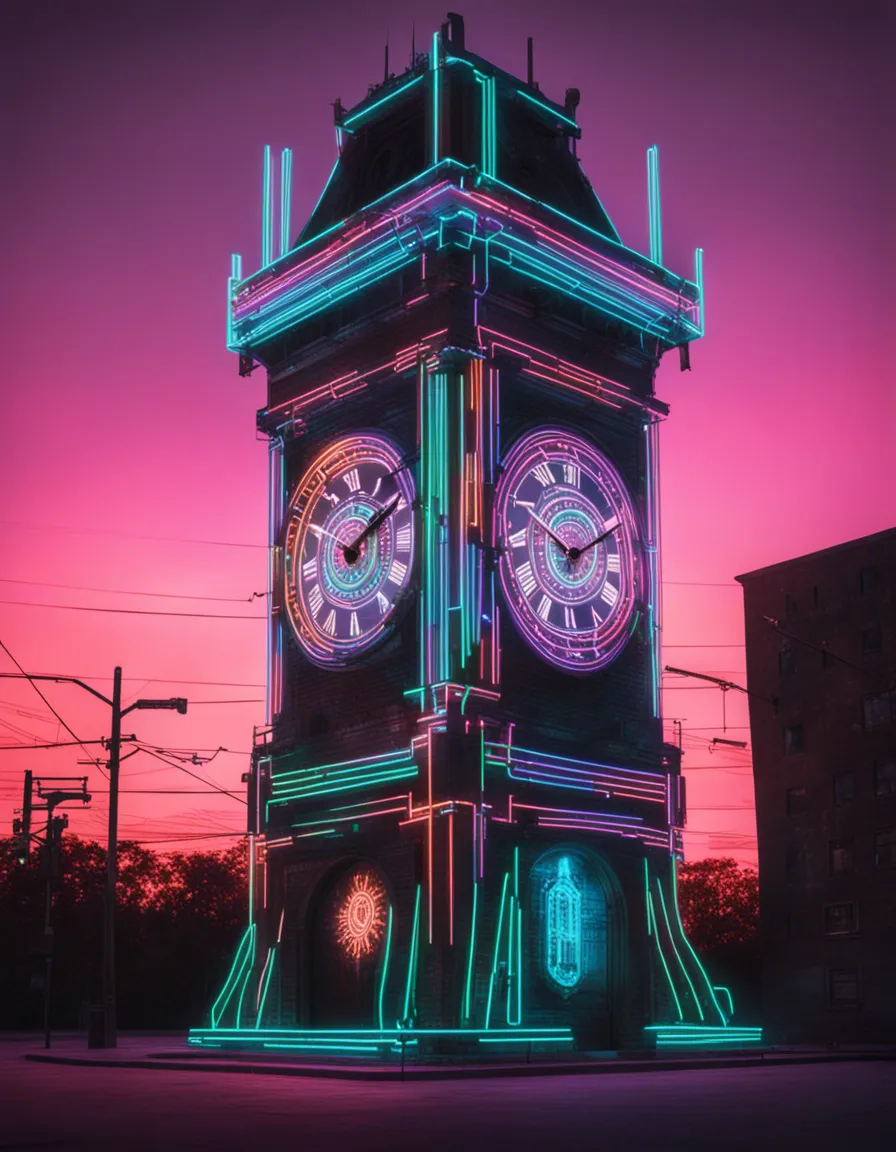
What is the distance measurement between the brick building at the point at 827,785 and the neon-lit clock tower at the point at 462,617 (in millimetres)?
20904

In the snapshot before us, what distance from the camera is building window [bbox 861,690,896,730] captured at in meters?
60.9

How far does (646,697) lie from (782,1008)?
28.7 m

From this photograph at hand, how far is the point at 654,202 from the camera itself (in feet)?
143

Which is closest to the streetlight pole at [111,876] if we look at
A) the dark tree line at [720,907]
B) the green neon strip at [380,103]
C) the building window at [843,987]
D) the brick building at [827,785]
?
the green neon strip at [380,103]

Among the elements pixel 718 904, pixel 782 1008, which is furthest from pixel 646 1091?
pixel 718 904

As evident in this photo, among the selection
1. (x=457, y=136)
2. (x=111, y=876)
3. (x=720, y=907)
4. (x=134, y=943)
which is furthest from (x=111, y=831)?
(x=720, y=907)

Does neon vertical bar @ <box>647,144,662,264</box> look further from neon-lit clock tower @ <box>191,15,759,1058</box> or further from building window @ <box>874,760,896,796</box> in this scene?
building window @ <box>874,760,896,796</box>

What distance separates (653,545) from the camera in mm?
41156

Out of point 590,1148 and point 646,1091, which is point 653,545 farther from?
point 590,1148

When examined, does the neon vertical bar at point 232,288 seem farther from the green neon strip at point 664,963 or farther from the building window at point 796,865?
the building window at point 796,865

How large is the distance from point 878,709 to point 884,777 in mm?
2727

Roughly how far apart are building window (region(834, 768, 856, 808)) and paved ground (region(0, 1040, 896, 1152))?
113 ft

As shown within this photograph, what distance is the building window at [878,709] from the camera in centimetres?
6091

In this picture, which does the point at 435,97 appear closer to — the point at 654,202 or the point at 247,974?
the point at 654,202
